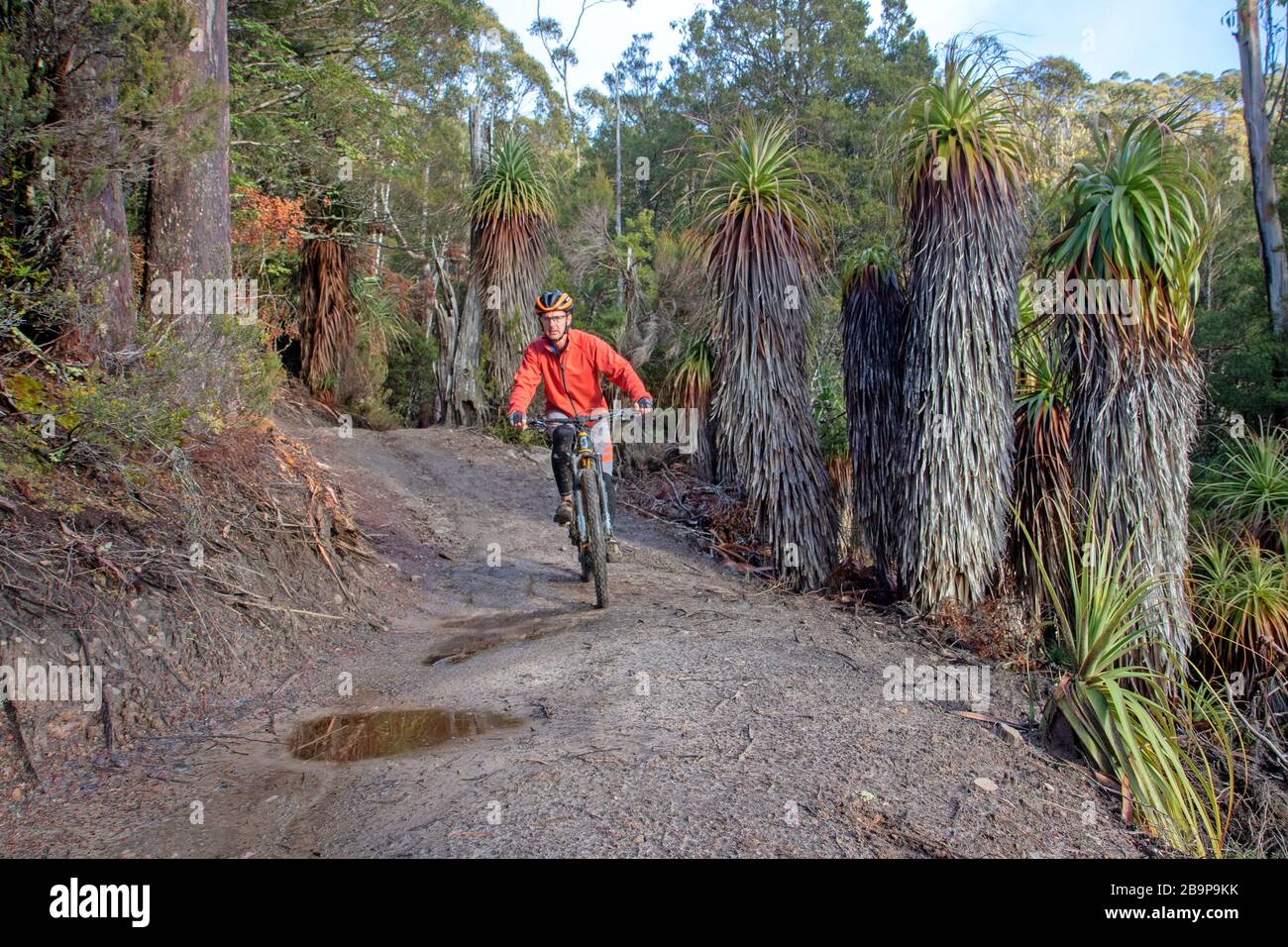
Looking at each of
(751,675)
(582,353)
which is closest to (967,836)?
(751,675)

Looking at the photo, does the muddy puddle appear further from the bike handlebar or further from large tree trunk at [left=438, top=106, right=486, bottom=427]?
large tree trunk at [left=438, top=106, right=486, bottom=427]

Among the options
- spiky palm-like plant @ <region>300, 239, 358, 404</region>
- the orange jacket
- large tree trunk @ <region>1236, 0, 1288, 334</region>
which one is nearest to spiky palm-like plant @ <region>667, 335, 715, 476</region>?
the orange jacket

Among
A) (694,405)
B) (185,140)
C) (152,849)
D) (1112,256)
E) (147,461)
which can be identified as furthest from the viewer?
(694,405)

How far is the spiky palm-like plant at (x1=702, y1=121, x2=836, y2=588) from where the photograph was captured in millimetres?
8578

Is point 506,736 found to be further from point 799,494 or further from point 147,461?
point 799,494

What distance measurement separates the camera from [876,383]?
8367mm

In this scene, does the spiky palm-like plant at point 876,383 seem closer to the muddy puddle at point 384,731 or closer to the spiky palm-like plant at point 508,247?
the muddy puddle at point 384,731

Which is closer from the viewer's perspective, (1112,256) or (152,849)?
(152,849)

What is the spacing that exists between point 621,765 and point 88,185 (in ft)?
15.6

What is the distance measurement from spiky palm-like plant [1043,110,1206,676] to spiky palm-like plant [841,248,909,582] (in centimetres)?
152

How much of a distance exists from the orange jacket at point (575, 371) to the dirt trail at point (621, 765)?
160 cm

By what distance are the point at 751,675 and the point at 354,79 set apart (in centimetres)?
1269

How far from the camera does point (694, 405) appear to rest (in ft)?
40.4

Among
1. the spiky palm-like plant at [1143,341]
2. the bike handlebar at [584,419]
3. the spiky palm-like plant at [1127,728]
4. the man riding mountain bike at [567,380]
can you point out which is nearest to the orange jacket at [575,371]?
the man riding mountain bike at [567,380]
